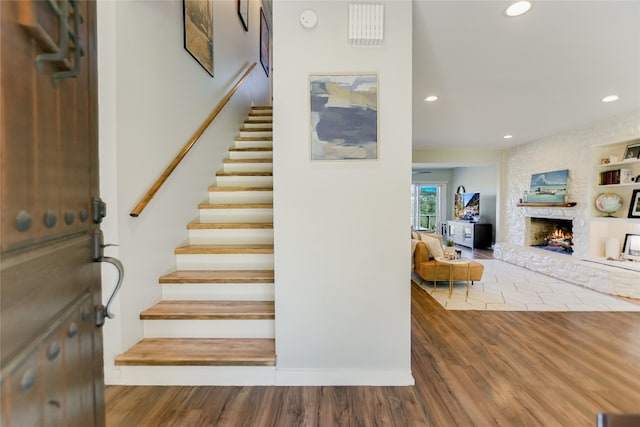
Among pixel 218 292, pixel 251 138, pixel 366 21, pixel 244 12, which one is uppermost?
pixel 244 12

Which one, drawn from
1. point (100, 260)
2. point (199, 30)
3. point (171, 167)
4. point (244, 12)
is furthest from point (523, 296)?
point (244, 12)

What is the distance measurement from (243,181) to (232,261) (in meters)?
1.16

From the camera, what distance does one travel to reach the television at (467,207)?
840cm

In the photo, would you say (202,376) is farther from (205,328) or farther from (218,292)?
(218,292)

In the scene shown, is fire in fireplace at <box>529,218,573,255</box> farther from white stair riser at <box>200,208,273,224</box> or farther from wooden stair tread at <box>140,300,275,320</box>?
wooden stair tread at <box>140,300,275,320</box>

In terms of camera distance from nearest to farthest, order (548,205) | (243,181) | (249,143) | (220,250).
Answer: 1. (220,250)
2. (243,181)
3. (249,143)
4. (548,205)

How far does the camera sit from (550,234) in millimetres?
5945

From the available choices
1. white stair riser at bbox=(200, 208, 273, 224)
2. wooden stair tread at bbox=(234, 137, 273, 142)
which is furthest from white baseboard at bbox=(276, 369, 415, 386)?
wooden stair tread at bbox=(234, 137, 273, 142)

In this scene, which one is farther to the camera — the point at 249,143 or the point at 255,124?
the point at 255,124

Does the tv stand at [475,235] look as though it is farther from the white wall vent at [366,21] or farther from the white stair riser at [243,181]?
the white wall vent at [366,21]

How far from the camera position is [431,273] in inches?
166

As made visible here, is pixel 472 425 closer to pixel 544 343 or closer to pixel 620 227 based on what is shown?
pixel 544 343

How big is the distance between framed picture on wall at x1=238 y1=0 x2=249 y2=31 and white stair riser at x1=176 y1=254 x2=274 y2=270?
3.79 meters

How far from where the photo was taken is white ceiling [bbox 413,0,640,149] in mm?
1952
